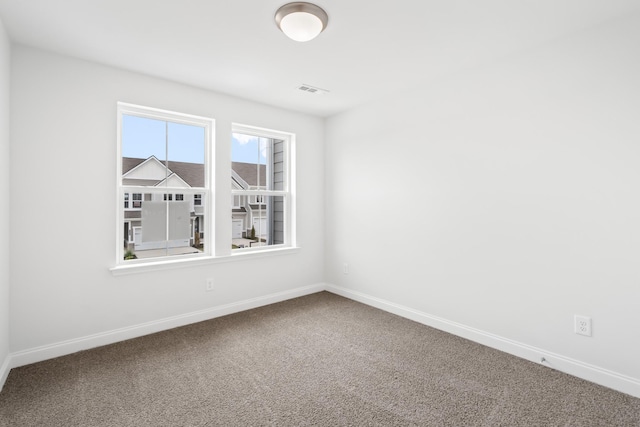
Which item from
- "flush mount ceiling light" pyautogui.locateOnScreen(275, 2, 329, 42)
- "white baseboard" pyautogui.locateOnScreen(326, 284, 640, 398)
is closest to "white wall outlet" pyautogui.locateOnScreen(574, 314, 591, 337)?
"white baseboard" pyautogui.locateOnScreen(326, 284, 640, 398)

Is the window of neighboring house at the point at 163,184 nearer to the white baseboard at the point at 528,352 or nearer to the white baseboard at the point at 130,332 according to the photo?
the white baseboard at the point at 130,332

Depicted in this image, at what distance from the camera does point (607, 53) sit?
2.13 m

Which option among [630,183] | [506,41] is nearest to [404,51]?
[506,41]

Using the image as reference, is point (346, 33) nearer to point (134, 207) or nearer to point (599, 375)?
point (134, 207)

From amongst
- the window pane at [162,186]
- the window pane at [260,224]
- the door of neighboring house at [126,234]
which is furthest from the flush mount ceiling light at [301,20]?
the door of neighboring house at [126,234]

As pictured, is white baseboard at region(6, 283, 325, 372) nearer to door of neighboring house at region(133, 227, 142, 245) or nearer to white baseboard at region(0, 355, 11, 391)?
white baseboard at region(0, 355, 11, 391)

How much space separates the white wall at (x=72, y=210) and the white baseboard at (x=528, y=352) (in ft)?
7.41

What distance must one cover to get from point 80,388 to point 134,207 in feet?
5.11

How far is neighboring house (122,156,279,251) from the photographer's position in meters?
3.01

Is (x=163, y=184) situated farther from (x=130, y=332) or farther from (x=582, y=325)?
(x=582, y=325)

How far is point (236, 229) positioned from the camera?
3715mm

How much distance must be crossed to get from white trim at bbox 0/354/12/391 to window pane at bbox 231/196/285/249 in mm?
1992

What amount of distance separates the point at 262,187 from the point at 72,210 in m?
1.96

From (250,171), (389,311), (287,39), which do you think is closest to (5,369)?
(250,171)
